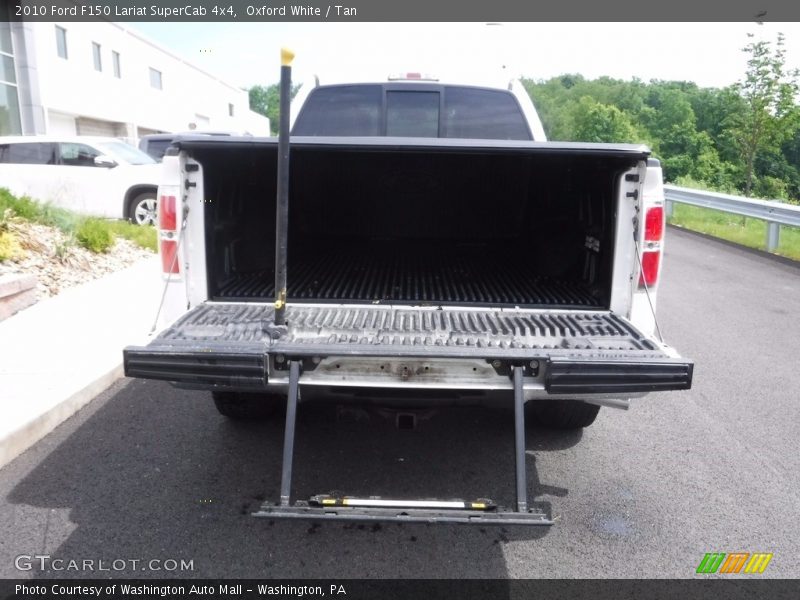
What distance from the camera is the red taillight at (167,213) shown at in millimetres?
3336

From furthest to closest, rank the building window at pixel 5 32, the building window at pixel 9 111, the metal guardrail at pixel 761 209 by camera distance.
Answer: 1. the building window at pixel 5 32
2. the building window at pixel 9 111
3. the metal guardrail at pixel 761 209

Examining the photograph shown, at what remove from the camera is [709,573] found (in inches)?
112

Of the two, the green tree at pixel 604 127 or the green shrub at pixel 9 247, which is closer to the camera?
the green shrub at pixel 9 247

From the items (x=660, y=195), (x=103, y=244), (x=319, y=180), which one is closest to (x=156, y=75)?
(x=103, y=244)

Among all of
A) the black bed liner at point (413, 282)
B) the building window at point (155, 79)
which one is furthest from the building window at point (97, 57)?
the black bed liner at point (413, 282)

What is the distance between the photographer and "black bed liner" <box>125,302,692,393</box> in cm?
278

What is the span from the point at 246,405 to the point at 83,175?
9026 mm

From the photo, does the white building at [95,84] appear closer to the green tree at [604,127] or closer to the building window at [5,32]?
the building window at [5,32]

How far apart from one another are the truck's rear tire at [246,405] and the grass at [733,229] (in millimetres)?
10319

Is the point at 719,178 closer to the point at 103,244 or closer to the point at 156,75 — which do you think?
the point at 156,75

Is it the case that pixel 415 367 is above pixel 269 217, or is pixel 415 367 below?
below

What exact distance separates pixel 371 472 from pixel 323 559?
2.66 ft

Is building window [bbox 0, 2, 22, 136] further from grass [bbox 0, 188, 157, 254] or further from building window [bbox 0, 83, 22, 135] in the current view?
grass [bbox 0, 188, 157, 254]

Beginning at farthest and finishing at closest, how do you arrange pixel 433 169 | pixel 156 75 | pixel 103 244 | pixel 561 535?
pixel 156 75, pixel 103 244, pixel 433 169, pixel 561 535
